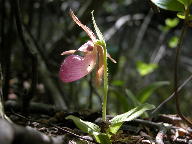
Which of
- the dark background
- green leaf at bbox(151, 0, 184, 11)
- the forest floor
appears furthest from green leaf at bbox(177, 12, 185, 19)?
the dark background

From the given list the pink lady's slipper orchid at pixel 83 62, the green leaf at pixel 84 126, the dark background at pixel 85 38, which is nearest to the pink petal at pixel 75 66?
the pink lady's slipper orchid at pixel 83 62

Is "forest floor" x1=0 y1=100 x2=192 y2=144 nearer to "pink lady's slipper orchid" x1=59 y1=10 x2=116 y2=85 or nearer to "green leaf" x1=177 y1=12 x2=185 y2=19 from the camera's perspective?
"pink lady's slipper orchid" x1=59 y1=10 x2=116 y2=85

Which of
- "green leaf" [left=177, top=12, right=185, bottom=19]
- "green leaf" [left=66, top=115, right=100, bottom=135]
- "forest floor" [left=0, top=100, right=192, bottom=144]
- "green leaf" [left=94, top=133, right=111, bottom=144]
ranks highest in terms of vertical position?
"green leaf" [left=177, top=12, right=185, bottom=19]

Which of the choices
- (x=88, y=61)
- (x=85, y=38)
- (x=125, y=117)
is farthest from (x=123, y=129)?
(x=85, y=38)

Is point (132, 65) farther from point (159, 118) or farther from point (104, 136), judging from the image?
point (104, 136)

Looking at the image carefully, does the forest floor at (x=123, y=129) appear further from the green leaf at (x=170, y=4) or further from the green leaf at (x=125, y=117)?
the green leaf at (x=170, y=4)

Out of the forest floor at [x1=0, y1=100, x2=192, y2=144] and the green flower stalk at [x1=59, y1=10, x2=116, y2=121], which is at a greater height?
the green flower stalk at [x1=59, y1=10, x2=116, y2=121]

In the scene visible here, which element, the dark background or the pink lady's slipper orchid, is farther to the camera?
the dark background

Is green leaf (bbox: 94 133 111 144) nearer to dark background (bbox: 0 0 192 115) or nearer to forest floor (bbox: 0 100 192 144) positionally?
forest floor (bbox: 0 100 192 144)
